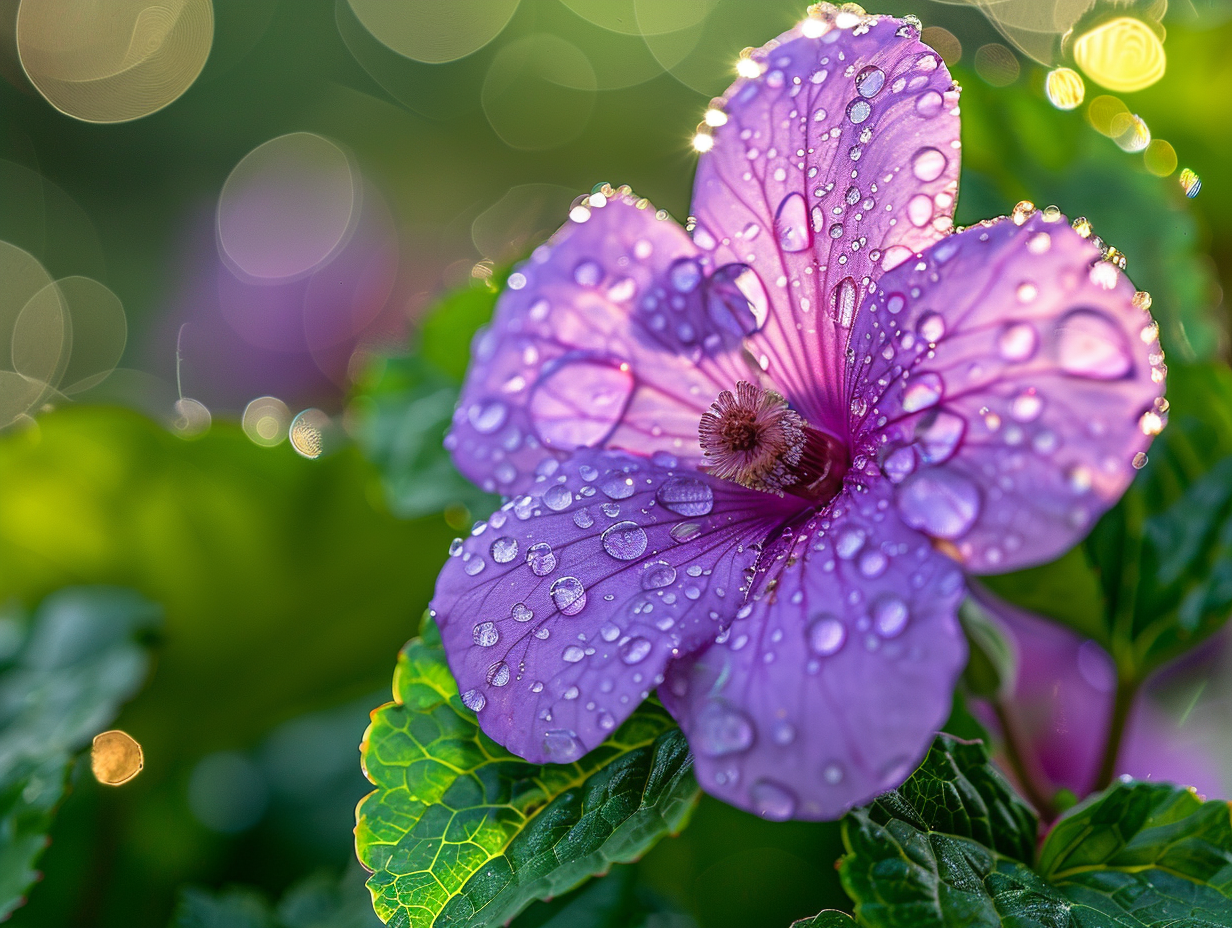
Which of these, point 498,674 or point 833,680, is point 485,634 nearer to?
point 498,674

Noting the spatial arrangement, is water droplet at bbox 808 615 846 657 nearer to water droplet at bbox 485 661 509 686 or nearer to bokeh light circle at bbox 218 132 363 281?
water droplet at bbox 485 661 509 686

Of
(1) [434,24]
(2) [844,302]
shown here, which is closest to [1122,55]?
(2) [844,302]

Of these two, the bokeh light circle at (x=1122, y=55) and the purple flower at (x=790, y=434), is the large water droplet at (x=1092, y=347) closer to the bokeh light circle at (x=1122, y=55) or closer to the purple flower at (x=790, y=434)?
the purple flower at (x=790, y=434)

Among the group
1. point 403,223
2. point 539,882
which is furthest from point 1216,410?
point 403,223

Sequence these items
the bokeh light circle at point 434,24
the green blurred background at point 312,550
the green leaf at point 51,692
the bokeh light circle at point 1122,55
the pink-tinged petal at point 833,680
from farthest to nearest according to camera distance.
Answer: the bokeh light circle at point 434,24 < the bokeh light circle at point 1122,55 < the green blurred background at point 312,550 < the green leaf at point 51,692 < the pink-tinged petal at point 833,680

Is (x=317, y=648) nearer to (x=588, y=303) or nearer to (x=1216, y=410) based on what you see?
(x=588, y=303)

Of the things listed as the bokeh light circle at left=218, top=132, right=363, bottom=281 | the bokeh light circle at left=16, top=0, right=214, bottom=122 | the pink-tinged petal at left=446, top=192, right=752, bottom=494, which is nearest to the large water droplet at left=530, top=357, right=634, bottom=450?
the pink-tinged petal at left=446, top=192, right=752, bottom=494

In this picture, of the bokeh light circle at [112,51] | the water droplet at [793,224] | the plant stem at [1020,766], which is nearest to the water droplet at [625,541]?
the water droplet at [793,224]
